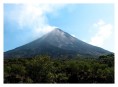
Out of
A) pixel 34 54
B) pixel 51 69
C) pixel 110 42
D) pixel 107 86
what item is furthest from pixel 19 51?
pixel 107 86

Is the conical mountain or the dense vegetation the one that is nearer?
the dense vegetation

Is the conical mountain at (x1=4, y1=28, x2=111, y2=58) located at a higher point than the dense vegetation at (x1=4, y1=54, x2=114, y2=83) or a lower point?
higher

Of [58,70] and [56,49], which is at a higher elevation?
Result: [56,49]

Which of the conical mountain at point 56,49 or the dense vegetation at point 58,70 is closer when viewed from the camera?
the dense vegetation at point 58,70

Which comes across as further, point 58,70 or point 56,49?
point 56,49

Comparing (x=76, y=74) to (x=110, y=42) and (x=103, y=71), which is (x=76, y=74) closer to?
(x=103, y=71)
